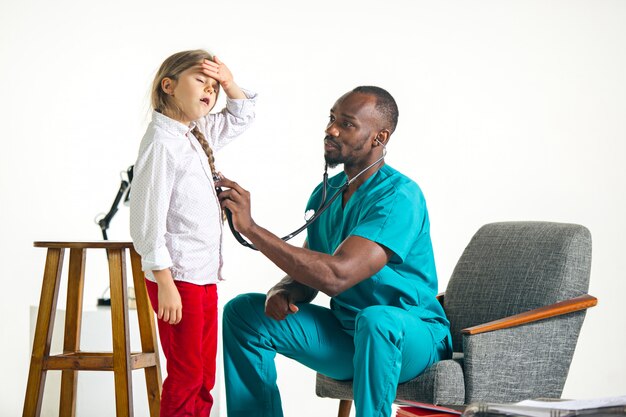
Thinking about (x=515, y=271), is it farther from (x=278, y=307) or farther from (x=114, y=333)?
(x=114, y=333)

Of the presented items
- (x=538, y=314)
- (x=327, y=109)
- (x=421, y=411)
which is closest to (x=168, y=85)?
(x=421, y=411)

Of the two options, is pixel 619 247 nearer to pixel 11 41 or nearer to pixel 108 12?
pixel 108 12

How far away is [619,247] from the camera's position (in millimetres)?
4102

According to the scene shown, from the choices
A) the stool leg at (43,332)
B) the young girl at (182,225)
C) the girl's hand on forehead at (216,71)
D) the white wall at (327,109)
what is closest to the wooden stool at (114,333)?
the stool leg at (43,332)

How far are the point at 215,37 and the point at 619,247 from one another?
2.16 m

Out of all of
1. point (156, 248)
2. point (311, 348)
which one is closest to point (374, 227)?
point (311, 348)

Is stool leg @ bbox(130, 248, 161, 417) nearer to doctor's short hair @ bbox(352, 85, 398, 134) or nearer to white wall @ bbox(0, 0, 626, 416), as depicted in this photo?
doctor's short hair @ bbox(352, 85, 398, 134)

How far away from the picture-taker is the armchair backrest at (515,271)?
7.80 feet

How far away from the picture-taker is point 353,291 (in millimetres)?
2266

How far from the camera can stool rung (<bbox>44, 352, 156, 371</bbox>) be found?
8.09ft

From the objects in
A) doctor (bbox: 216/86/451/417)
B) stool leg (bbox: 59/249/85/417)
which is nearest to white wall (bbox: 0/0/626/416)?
stool leg (bbox: 59/249/85/417)

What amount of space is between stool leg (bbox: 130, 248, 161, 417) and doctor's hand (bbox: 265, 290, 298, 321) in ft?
1.62

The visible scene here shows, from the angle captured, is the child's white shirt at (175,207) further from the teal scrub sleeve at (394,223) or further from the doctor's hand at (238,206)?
the teal scrub sleeve at (394,223)

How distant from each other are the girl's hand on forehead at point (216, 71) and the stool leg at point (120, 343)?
64cm
